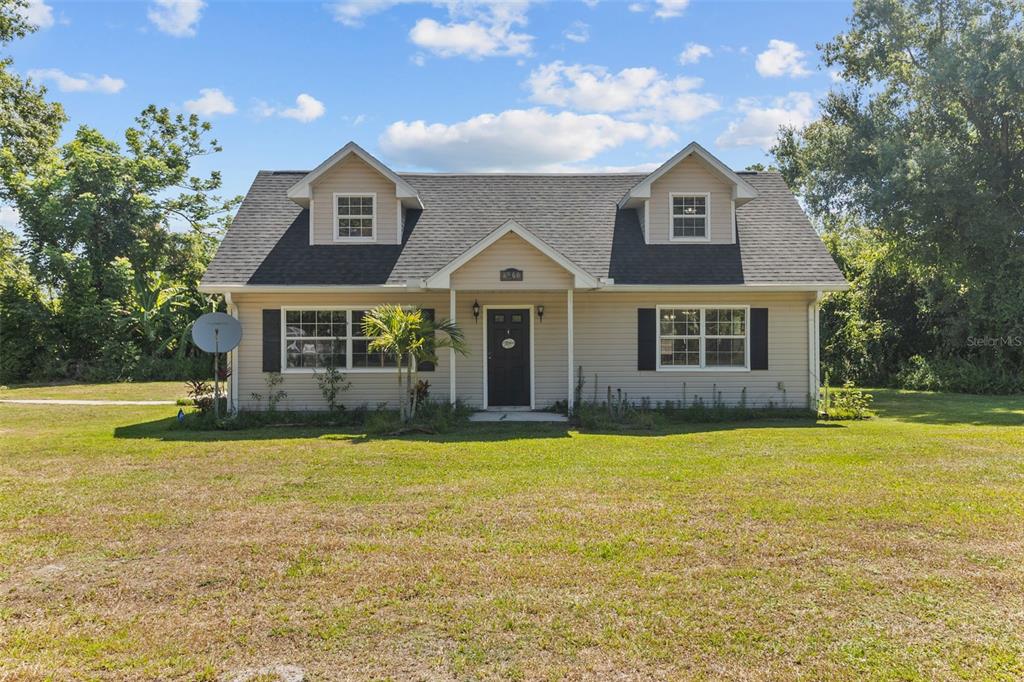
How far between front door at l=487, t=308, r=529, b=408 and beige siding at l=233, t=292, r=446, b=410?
0.99 metres

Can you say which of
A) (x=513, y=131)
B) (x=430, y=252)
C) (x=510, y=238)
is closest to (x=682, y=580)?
(x=510, y=238)

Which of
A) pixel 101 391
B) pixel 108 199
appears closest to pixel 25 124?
pixel 108 199

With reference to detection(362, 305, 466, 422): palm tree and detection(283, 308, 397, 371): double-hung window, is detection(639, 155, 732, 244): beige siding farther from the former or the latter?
detection(283, 308, 397, 371): double-hung window

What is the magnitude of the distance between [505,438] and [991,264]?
714 inches

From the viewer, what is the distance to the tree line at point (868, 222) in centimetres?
2008

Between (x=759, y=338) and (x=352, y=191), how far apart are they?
30.8 feet

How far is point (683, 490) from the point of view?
746cm

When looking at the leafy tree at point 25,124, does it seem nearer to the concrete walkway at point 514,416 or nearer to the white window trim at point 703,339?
the concrete walkway at point 514,416

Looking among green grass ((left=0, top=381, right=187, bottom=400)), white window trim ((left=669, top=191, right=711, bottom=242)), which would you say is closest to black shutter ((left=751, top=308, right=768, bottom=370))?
white window trim ((left=669, top=191, right=711, bottom=242))

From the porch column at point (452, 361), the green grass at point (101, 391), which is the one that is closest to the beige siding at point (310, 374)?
the porch column at point (452, 361)

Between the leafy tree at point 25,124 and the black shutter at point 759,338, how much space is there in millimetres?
30071

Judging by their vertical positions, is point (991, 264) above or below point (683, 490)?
above

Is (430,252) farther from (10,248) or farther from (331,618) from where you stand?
(10,248)

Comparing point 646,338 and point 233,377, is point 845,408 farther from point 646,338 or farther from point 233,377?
point 233,377
